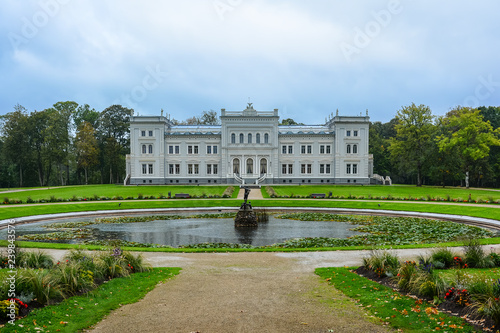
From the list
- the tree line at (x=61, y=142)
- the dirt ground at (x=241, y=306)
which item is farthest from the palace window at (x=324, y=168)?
the dirt ground at (x=241, y=306)

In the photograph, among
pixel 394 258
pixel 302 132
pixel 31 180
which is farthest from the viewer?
pixel 31 180

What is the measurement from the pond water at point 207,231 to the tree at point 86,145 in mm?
47134

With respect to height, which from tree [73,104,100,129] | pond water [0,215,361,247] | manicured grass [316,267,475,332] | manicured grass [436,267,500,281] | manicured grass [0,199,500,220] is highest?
tree [73,104,100,129]

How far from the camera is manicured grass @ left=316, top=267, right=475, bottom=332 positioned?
654 cm

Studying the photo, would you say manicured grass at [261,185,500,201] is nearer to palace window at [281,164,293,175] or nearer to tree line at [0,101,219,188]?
palace window at [281,164,293,175]

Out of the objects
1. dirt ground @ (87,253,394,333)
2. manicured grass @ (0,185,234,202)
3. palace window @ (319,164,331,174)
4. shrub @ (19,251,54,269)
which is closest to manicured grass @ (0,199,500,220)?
manicured grass @ (0,185,234,202)

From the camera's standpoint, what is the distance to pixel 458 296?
24.0 feet

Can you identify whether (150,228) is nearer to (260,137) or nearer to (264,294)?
(264,294)

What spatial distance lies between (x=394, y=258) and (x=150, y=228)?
14253 mm

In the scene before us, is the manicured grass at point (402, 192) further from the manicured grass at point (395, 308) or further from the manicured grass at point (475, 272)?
the manicured grass at point (395, 308)

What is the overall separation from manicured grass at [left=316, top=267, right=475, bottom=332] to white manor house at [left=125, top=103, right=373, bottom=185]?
183 ft

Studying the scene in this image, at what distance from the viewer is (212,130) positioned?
6912cm

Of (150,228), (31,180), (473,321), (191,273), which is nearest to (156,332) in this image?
(191,273)

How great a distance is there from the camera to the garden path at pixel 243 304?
6.75 m
